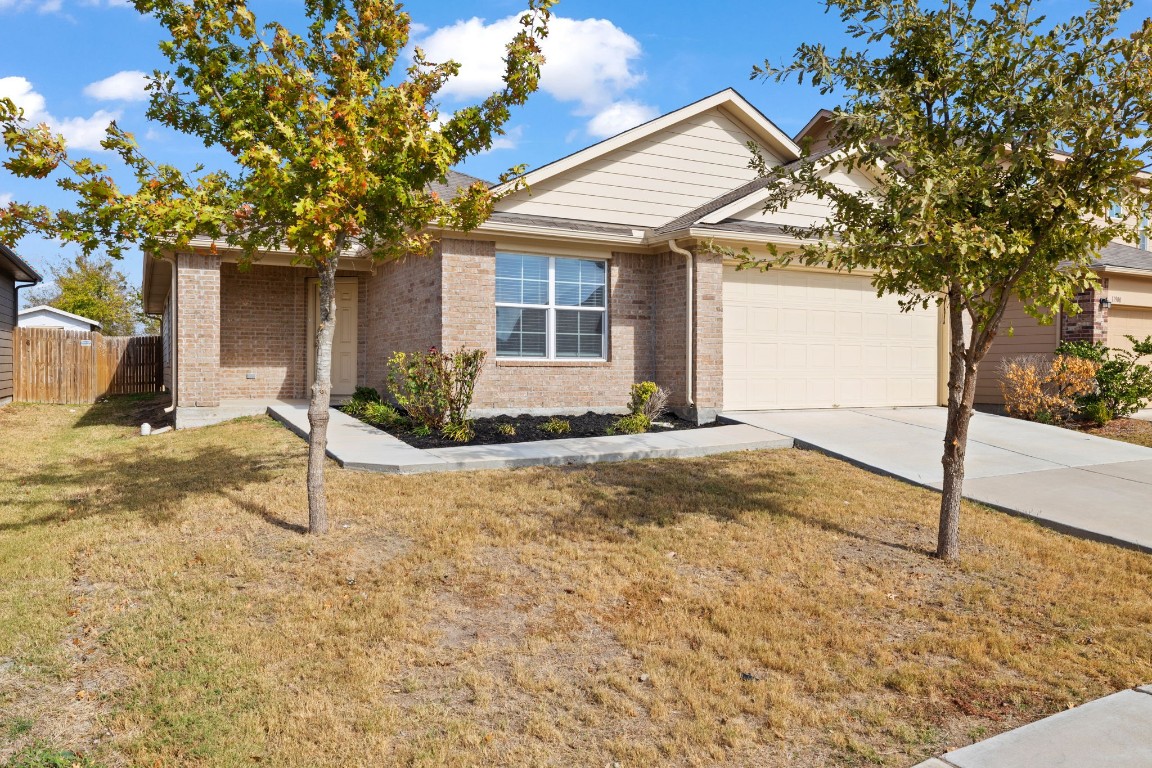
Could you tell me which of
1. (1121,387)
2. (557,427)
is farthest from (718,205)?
(1121,387)

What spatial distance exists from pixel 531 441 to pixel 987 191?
245 inches

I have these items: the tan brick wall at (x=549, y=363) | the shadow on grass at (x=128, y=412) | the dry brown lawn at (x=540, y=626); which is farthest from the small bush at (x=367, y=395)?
the dry brown lawn at (x=540, y=626)

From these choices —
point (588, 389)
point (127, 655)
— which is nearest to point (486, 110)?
point (127, 655)

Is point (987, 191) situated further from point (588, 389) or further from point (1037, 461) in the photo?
point (588, 389)

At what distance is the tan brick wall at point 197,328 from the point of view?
12422 millimetres

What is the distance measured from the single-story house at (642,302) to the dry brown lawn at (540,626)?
472 cm

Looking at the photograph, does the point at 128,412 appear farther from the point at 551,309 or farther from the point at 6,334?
the point at 551,309

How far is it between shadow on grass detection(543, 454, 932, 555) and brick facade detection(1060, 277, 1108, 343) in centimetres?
1002

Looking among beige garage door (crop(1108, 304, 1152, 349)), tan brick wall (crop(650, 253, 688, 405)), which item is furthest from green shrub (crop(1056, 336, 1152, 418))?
tan brick wall (crop(650, 253, 688, 405))

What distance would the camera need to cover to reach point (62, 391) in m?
19.5

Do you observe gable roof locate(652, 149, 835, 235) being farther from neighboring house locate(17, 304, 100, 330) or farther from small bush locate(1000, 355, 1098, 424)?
neighboring house locate(17, 304, 100, 330)

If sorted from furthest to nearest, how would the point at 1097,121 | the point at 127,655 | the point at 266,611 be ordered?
1. the point at 1097,121
2. the point at 266,611
3. the point at 127,655

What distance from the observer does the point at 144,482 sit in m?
8.02

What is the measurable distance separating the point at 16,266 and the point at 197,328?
753 centimetres
